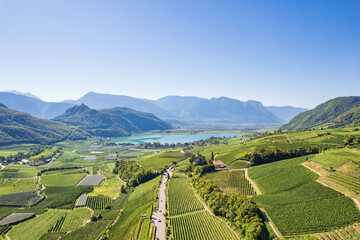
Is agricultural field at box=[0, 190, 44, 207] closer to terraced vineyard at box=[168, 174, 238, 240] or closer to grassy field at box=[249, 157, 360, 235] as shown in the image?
terraced vineyard at box=[168, 174, 238, 240]

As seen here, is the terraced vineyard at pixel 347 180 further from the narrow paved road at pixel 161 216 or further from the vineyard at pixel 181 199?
the narrow paved road at pixel 161 216

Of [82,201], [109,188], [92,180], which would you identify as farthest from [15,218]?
[92,180]

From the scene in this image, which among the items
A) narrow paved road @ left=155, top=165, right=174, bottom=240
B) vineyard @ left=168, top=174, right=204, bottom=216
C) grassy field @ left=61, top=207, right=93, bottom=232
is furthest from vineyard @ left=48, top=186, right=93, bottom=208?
vineyard @ left=168, top=174, right=204, bottom=216

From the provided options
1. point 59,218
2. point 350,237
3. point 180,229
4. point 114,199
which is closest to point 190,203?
point 180,229

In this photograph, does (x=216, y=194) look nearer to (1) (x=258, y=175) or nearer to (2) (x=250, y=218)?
(2) (x=250, y=218)

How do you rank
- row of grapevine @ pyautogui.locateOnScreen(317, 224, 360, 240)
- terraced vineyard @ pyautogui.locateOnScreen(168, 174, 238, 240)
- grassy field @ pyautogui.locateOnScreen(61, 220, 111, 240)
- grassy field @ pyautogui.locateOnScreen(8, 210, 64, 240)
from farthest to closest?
1. grassy field @ pyautogui.locateOnScreen(8, 210, 64, 240)
2. grassy field @ pyautogui.locateOnScreen(61, 220, 111, 240)
3. terraced vineyard @ pyautogui.locateOnScreen(168, 174, 238, 240)
4. row of grapevine @ pyautogui.locateOnScreen(317, 224, 360, 240)

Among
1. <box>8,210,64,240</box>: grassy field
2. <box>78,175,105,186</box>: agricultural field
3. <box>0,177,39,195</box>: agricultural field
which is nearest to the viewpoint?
<box>8,210,64,240</box>: grassy field
